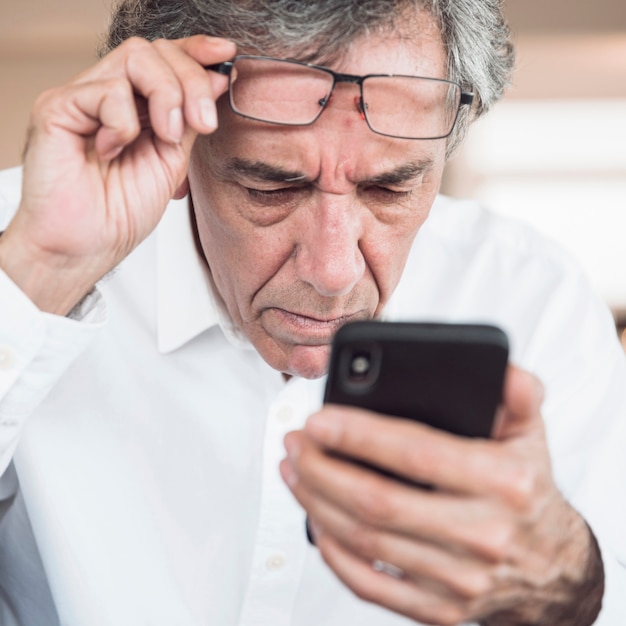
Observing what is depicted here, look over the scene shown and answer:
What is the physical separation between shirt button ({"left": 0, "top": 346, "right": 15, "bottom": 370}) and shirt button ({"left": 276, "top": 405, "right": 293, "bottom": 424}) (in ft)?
1.54

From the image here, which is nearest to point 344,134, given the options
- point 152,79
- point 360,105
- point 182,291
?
point 360,105

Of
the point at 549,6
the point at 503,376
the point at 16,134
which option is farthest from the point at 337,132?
the point at 549,6

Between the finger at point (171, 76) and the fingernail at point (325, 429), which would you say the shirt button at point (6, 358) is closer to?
the finger at point (171, 76)

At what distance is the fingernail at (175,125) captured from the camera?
101 centimetres

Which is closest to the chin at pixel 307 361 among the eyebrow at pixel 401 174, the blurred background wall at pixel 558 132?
the eyebrow at pixel 401 174

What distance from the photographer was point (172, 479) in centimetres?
138

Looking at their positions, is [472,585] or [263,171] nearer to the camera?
[472,585]

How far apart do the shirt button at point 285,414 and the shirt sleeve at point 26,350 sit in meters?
0.38

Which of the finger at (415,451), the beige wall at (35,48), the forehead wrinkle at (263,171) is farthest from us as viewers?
the beige wall at (35,48)

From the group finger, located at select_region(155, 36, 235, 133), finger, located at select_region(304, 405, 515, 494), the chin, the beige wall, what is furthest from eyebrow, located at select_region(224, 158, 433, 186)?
the beige wall

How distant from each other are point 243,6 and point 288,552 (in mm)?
795

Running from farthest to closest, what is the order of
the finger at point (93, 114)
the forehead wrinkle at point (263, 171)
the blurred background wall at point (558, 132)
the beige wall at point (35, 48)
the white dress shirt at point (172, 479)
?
the blurred background wall at point (558, 132) < the beige wall at point (35, 48) < the white dress shirt at point (172, 479) < the forehead wrinkle at point (263, 171) < the finger at point (93, 114)

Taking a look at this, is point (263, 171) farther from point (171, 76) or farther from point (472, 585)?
point (472, 585)

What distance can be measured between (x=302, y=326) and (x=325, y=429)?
53cm
